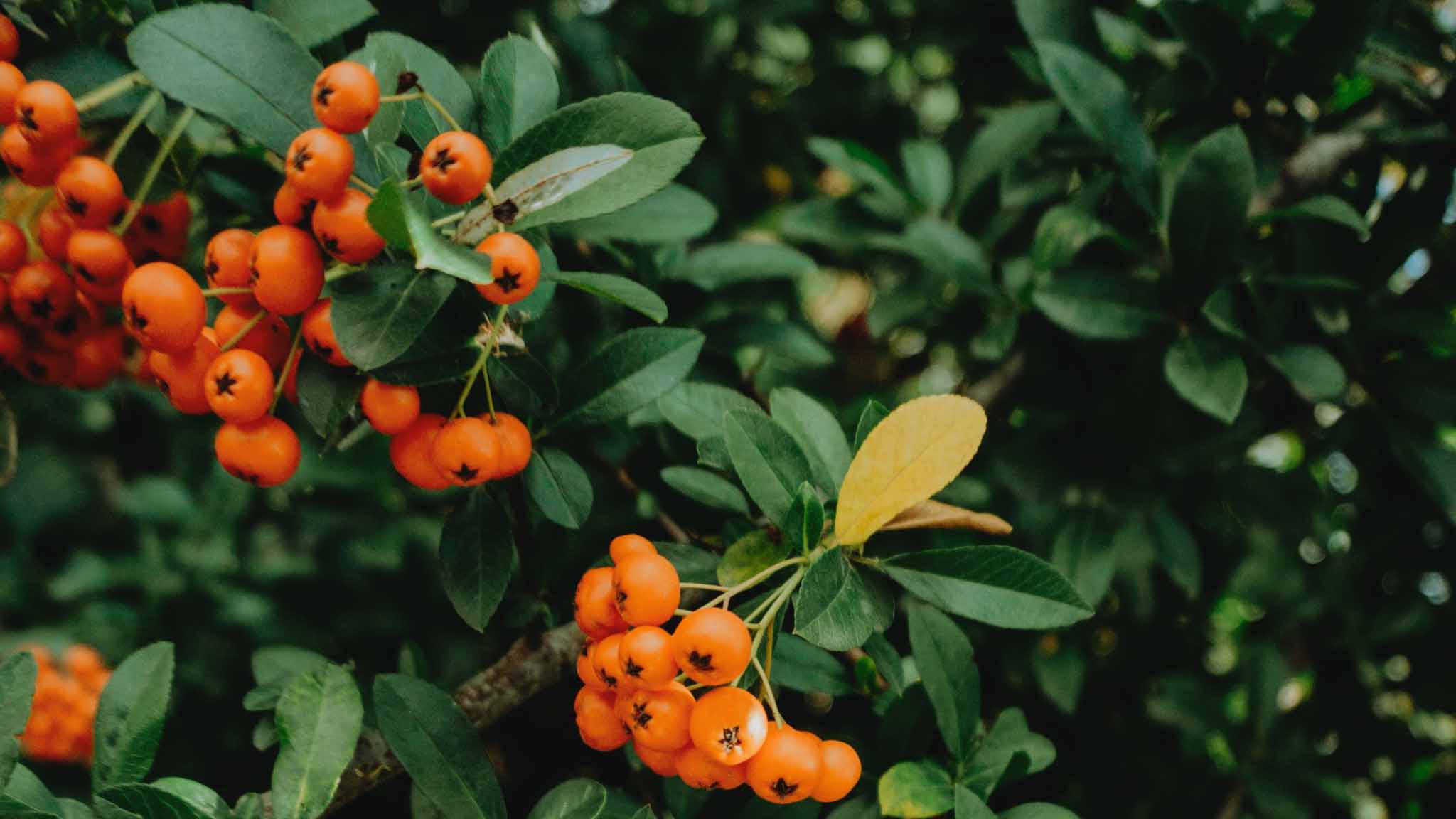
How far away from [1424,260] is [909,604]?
1.55 m

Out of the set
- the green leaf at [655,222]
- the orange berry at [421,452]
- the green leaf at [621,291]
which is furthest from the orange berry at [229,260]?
the green leaf at [655,222]

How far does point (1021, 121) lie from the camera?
1967mm

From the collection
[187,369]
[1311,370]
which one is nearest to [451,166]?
[187,369]

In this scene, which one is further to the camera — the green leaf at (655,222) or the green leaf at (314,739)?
the green leaf at (655,222)

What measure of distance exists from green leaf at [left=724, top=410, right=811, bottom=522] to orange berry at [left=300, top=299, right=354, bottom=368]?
469 mm

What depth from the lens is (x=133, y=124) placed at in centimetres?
122

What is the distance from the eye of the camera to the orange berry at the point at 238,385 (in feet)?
3.27

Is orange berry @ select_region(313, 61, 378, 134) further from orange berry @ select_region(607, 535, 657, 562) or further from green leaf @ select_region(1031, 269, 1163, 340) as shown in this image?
green leaf @ select_region(1031, 269, 1163, 340)

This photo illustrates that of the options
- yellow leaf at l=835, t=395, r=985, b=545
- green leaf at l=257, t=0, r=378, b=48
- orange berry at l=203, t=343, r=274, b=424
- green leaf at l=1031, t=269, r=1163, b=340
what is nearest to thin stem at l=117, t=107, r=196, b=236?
green leaf at l=257, t=0, r=378, b=48

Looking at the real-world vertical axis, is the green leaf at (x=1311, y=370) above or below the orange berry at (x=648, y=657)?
below

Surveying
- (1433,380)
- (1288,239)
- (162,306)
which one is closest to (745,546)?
(162,306)

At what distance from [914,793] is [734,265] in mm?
1002

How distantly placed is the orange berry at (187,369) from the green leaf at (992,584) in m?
0.86

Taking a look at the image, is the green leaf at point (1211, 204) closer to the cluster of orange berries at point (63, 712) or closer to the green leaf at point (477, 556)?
the green leaf at point (477, 556)
